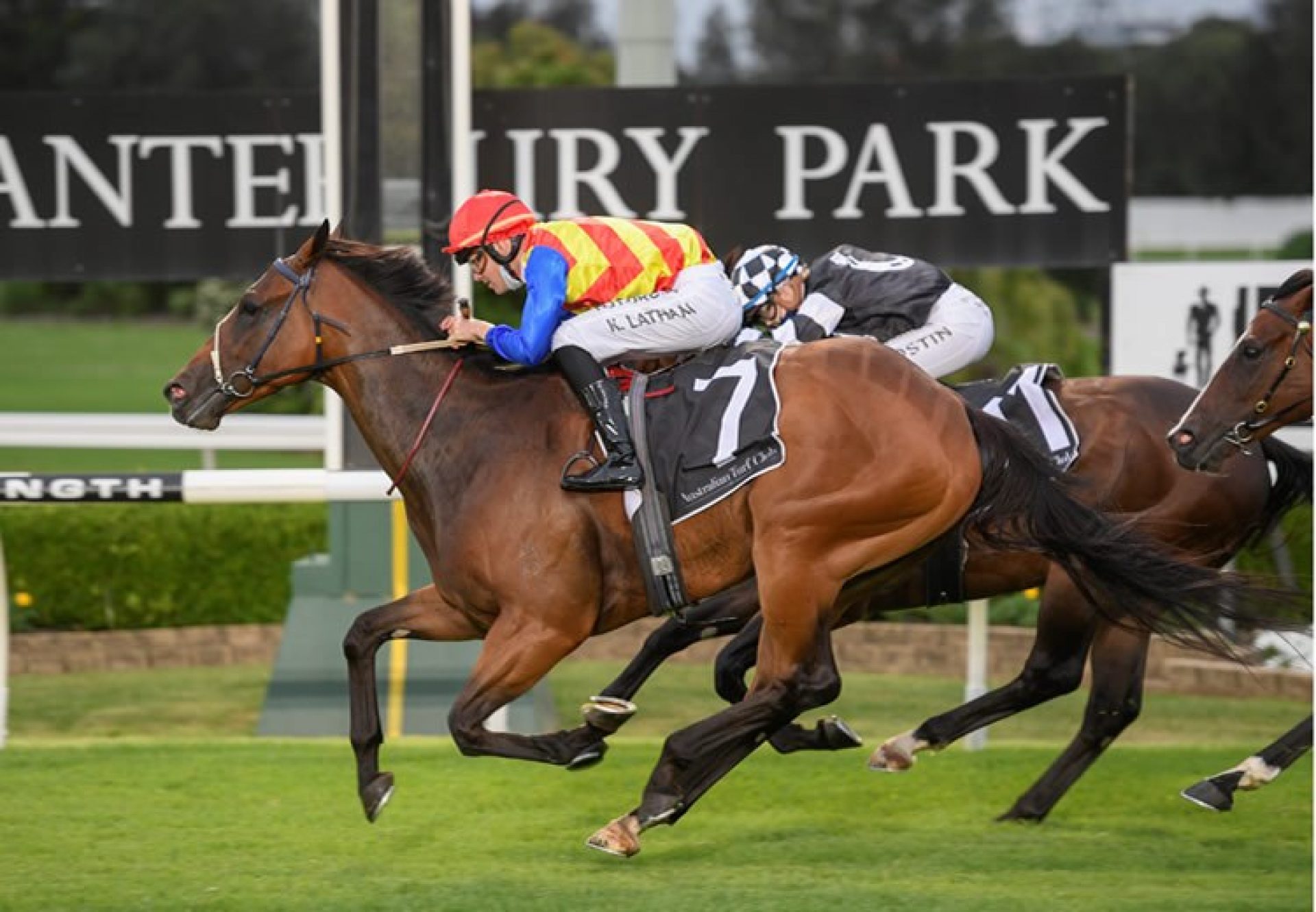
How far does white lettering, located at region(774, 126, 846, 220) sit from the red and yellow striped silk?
2.56m

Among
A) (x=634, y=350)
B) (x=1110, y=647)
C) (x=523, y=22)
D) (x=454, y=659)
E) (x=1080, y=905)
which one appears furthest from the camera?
(x=523, y=22)

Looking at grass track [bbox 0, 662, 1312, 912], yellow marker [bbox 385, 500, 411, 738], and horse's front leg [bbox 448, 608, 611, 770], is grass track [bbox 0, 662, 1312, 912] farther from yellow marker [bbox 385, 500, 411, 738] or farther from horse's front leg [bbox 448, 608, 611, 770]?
horse's front leg [bbox 448, 608, 611, 770]

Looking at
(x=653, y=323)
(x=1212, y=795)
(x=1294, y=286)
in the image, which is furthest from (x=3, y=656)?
(x=1294, y=286)

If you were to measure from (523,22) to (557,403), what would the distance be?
18.9 m

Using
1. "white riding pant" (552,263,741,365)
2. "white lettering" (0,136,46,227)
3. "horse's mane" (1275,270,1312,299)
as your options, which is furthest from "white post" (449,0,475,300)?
"horse's mane" (1275,270,1312,299)

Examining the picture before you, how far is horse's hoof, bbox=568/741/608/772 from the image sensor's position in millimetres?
5371

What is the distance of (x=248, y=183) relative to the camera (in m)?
7.80

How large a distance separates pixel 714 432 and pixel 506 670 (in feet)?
2.37

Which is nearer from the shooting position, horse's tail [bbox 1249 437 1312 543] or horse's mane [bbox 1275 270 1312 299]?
horse's mane [bbox 1275 270 1312 299]

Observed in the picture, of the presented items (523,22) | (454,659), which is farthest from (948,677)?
(523,22)

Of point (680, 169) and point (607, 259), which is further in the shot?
point (680, 169)

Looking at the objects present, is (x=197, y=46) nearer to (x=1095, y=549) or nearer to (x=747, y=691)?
(x=747, y=691)

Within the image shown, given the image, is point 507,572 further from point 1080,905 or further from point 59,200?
point 59,200

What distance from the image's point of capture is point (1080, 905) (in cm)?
488
